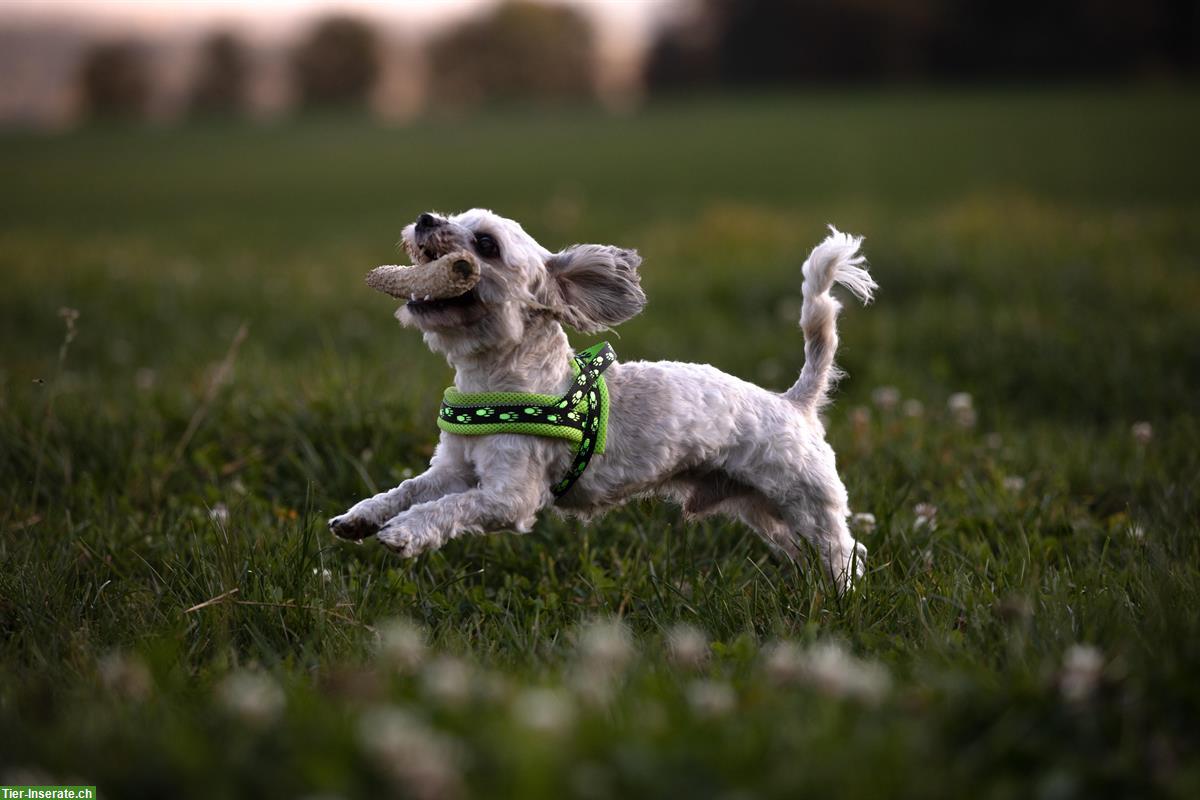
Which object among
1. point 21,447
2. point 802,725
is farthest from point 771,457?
point 21,447

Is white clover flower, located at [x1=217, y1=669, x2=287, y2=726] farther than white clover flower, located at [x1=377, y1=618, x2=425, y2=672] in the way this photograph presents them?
No

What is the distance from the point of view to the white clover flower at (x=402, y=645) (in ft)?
7.68

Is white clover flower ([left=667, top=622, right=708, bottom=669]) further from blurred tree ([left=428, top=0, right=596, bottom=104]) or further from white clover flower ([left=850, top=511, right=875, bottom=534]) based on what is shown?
blurred tree ([left=428, top=0, right=596, bottom=104])

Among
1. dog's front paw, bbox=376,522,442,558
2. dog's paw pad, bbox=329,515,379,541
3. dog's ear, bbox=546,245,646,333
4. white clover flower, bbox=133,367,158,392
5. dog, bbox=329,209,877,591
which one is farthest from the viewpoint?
white clover flower, bbox=133,367,158,392

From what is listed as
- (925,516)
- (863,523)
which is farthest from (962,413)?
(863,523)

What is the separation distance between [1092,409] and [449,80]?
413 feet

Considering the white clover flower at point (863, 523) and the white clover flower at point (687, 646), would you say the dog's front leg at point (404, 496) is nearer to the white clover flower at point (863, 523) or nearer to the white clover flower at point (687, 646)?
the white clover flower at point (687, 646)

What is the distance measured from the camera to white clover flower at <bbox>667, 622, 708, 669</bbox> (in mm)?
2543

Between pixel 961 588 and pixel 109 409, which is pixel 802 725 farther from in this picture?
pixel 109 409

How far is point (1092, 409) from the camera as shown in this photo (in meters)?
6.71

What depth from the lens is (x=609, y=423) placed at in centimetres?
372

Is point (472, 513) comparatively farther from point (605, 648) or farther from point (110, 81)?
point (110, 81)

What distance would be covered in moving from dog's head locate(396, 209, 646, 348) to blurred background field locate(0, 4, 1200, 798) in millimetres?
889

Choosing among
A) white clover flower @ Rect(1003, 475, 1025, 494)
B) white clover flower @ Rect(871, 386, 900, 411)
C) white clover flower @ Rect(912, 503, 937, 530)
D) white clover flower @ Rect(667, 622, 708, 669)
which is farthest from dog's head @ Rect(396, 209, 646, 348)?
white clover flower @ Rect(871, 386, 900, 411)
